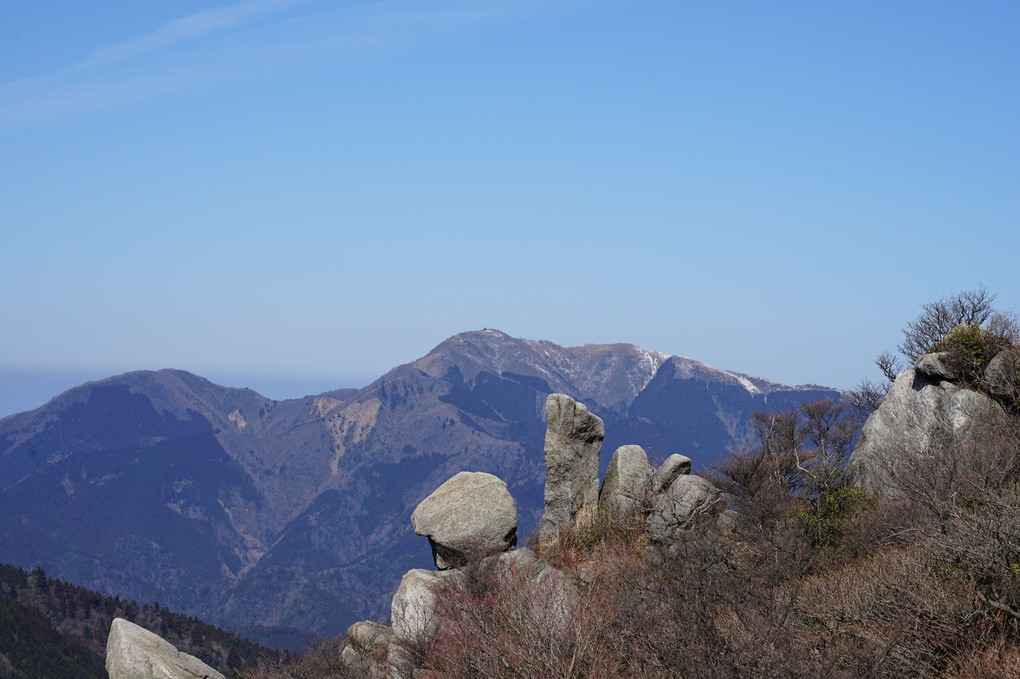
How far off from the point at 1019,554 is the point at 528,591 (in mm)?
18765

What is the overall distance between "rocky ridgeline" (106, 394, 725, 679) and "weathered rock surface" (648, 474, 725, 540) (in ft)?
0.17

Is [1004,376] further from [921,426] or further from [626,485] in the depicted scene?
[626,485]

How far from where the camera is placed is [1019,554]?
27828mm

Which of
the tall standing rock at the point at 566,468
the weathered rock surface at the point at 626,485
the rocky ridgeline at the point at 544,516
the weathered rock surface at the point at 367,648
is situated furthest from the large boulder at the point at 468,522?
the weathered rock surface at the point at 626,485

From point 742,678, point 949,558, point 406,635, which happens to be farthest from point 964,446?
point 406,635

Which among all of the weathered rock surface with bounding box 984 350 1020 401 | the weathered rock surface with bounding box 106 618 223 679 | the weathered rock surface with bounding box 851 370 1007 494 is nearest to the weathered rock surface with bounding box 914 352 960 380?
the weathered rock surface with bounding box 851 370 1007 494

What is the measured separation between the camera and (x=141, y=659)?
39.4m

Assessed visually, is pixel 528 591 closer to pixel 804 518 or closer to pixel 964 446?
pixel 804 518

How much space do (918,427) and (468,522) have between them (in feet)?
77.4

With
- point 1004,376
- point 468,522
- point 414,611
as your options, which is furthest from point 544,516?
point 1004,376

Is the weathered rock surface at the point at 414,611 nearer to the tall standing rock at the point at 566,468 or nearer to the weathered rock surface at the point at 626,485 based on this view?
the tall standing rock at the point at 566,468

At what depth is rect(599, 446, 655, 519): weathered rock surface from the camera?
4738 centimetres

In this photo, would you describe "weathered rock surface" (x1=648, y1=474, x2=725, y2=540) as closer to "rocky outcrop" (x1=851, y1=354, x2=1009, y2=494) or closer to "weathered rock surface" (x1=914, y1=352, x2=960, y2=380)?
"rocky outcrop" (x1=851, y1=354, x2=1009, y2=494)

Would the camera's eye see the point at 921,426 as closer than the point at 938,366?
Yes
